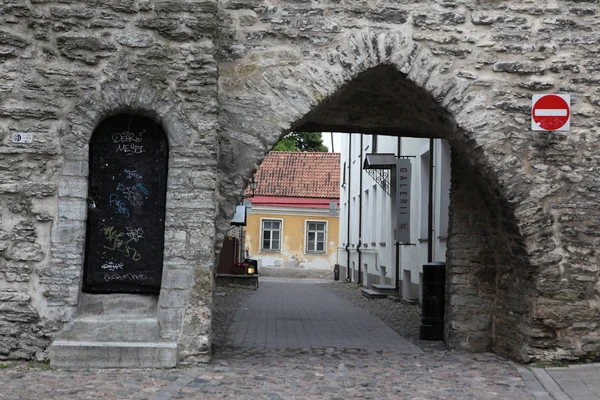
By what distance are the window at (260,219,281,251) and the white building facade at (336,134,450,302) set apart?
542cm

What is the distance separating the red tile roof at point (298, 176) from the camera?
1406 inches

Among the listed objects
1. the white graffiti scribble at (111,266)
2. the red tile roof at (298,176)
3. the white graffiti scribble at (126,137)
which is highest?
the red tile roof at (298,176)

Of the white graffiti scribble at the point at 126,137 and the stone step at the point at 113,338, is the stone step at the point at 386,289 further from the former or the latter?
the white graffiti scribble at the point at 126,137

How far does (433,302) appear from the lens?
9.63 metres

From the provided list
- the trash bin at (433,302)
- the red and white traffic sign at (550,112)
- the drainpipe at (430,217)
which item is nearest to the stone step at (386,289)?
the drainpipe at (430,217)

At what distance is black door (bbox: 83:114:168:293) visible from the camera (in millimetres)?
7250

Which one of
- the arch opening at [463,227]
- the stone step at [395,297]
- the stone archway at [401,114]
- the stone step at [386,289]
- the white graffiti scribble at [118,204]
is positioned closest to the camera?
the white graffiti scribble at [118,204]

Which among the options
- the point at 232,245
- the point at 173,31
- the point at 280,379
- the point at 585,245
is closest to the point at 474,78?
the point at 585,245

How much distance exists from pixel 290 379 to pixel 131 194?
84.8 inches

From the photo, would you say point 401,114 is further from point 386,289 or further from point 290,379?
point 386,289

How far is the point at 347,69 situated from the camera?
24.8ft

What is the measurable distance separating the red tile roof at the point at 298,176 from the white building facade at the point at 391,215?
570cm

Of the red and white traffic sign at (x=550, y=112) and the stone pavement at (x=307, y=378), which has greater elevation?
the red and white traffic sign at (x=550, y=112)

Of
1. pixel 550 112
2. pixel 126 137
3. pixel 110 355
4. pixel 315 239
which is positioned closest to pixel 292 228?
pixel 315 239
